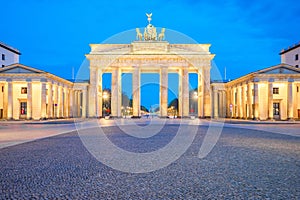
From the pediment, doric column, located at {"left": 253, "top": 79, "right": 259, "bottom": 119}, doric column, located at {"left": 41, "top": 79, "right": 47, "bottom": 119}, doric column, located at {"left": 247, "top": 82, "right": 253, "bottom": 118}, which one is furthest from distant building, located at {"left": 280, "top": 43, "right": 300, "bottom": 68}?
the pediment

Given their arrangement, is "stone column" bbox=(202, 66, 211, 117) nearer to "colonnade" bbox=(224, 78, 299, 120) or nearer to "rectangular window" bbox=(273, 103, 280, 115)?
"colonnade" bbox=(224, 78, 299, 120)

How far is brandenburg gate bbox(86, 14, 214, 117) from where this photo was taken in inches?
2362

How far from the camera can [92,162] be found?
949cm

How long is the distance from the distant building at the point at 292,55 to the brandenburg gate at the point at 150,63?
21.2 meters

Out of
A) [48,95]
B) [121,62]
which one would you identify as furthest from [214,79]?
[48,95]

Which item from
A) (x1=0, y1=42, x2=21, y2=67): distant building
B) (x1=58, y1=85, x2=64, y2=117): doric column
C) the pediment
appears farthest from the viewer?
(x1=0, y1=42, x2=21, y2=67): distant building

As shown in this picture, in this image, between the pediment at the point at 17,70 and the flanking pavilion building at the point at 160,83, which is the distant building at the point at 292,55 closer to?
the flanking pavilion building at the point at 160,83

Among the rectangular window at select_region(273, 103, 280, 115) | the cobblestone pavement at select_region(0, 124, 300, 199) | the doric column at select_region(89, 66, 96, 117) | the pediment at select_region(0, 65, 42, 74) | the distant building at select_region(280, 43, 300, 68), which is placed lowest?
the cobblestone pavement at select_region(0, 124, 300, 199)

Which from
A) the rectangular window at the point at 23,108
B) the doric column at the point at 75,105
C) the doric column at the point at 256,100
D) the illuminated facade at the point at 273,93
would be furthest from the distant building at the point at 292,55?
the rectangular window at the point at 23,108

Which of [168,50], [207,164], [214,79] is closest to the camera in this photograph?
[207,164]

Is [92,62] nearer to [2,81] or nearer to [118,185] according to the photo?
[2,81]

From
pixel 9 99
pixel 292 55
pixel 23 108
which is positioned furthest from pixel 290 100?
pixel 9 99

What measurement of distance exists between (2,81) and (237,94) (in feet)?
154

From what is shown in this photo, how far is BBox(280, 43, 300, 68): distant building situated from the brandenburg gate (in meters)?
21.2
